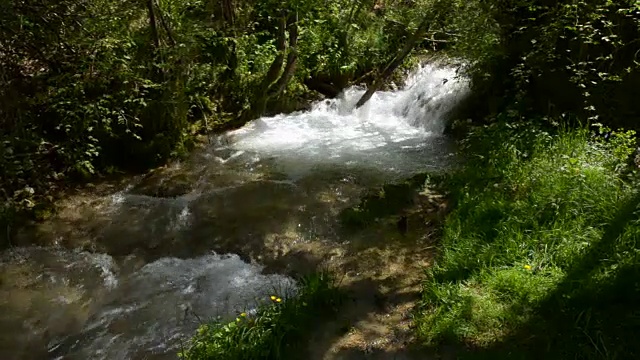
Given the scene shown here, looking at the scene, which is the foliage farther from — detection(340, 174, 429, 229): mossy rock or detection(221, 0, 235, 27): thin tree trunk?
detection(221, 0, 235, 27): thin tree trunk

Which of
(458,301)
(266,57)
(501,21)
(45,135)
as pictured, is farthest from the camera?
(266,57)

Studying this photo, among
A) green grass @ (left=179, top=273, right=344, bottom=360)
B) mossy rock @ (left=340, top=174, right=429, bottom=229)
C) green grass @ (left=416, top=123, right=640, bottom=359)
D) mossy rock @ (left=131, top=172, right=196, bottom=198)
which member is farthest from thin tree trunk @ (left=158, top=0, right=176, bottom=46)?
green grass @ (left=179, top=273, right=344, bottom=360)

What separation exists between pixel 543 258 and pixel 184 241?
3.63 meters

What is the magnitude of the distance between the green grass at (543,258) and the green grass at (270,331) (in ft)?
2.67

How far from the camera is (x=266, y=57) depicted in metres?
9.99

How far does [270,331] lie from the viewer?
3.62 meters

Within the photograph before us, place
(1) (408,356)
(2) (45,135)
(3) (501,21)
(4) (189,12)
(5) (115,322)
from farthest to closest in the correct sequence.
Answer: (4) (189,12) < (3) (501,21) < (2) (45,135) < (5) (115,322) < (1) (408,356)

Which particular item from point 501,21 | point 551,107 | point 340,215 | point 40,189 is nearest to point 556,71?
point 551,107

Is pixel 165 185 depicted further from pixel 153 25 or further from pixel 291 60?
pixel 291 60

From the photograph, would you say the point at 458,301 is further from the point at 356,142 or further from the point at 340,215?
the point at 356,142

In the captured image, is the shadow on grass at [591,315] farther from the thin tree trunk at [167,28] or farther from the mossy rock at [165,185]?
the thin tree trunk at [167,28]

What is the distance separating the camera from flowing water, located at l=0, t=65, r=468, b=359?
166 inches

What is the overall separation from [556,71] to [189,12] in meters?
5.95

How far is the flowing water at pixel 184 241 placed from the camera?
4.21 meters
